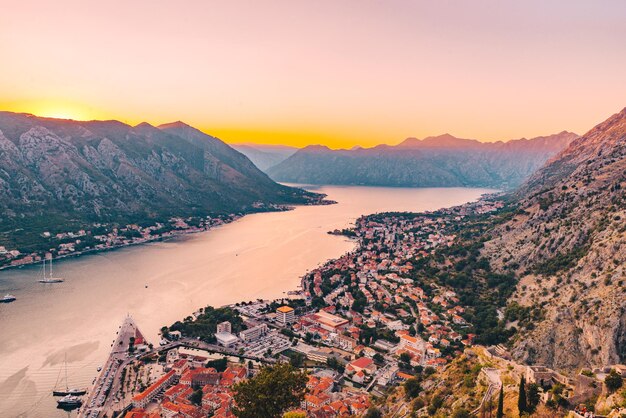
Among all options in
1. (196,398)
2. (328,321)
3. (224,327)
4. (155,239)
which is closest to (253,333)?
(224,327)

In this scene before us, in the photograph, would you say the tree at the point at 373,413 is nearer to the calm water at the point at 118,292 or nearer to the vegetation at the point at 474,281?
the vegetation at the point at 474,281

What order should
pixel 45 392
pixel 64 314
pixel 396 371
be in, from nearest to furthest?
pixel 45 392 < pixel 396 371 < pixel 64 314

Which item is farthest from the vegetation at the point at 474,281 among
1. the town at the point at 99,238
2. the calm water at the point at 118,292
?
the town at the point at 99,238

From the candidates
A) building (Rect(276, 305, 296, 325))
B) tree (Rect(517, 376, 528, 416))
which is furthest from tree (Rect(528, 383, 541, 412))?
building (Rect(276, 305, 296, 325))

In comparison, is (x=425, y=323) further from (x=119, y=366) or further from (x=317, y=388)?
(x=119, y=366)

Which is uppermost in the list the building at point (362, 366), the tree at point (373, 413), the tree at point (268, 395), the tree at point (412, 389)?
the tree at point (268, 395)

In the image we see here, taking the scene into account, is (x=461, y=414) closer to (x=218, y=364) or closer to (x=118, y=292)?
(x=218, y=364)

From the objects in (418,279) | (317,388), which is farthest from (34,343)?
(418,279)
